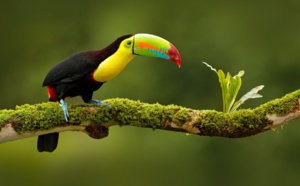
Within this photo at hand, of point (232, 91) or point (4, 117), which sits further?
point (232, 91)

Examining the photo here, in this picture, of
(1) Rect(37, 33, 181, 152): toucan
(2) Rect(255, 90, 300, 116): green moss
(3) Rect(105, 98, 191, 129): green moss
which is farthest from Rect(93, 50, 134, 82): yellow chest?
(2) Rect(255, 90, 300, 116): green moss

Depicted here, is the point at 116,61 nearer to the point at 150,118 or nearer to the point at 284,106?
the point at 150,118

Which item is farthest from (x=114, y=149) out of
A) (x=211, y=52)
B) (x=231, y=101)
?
(x=231, y=101)

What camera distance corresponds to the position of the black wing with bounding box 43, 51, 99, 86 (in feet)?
11.5

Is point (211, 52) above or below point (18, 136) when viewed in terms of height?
above

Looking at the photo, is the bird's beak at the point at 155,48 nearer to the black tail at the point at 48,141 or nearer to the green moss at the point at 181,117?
the green moss at the point at 181,117

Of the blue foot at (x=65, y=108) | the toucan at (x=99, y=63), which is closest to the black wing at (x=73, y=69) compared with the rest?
the toucan at (x=99, y=63)

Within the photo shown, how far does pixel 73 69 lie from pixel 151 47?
0.43 metres

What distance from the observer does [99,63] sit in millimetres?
3482

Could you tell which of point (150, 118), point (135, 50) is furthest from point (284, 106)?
point (135, 50)

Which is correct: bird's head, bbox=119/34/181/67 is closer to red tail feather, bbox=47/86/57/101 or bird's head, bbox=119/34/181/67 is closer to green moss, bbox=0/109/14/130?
red tail feather, bbox=47/86/57/101

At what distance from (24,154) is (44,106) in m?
4.24

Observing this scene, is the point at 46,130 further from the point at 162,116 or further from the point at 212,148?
the point at 212,148

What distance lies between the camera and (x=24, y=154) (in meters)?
7.66
